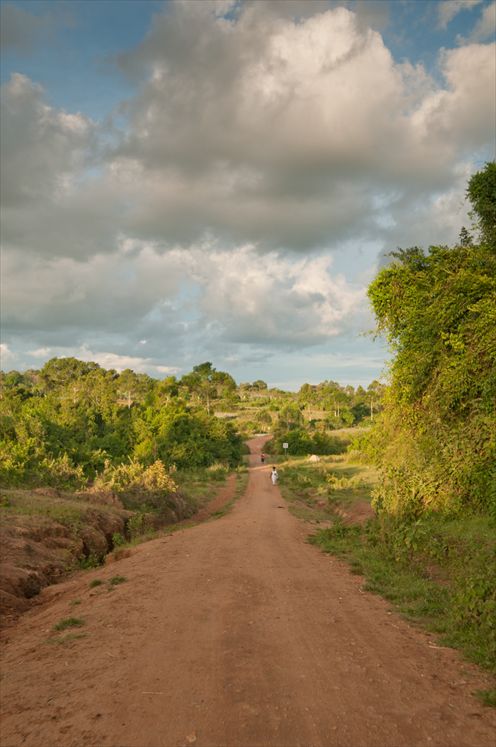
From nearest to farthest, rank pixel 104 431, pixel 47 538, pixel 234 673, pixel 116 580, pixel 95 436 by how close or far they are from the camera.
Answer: pixel 234 673 → pixel 116 580 → pixel 47 538 → pixel 95 436 → pixel 104 431

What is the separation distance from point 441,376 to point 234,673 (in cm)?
1128

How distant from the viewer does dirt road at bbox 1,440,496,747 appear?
4.76 m

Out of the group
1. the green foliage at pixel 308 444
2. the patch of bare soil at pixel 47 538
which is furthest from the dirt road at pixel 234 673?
the green foliage at pixel 308 444

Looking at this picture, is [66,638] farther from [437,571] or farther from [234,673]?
[437,571]

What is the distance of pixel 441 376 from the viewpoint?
14641mm

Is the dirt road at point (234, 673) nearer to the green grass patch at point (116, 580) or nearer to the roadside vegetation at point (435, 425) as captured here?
the green grass patch at point (116, 580)

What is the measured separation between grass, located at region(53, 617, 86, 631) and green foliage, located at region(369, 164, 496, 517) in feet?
33.3

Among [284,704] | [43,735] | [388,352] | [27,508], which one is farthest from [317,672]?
[27,508]

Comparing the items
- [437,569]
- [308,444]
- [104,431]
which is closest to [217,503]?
[104,431]

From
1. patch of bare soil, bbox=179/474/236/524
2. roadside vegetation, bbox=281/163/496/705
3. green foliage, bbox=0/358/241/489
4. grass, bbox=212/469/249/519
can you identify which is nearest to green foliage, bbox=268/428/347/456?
green foliage, bbox=0/358/241/489

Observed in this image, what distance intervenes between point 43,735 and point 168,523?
1898 centimetres

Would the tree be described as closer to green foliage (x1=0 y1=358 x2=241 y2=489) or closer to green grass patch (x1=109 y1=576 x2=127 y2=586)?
green grass patch (x1=109 y1=576 x2=127 y2=586)

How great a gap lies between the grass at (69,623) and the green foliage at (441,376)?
10160 mm

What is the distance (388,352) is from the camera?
16766mm
